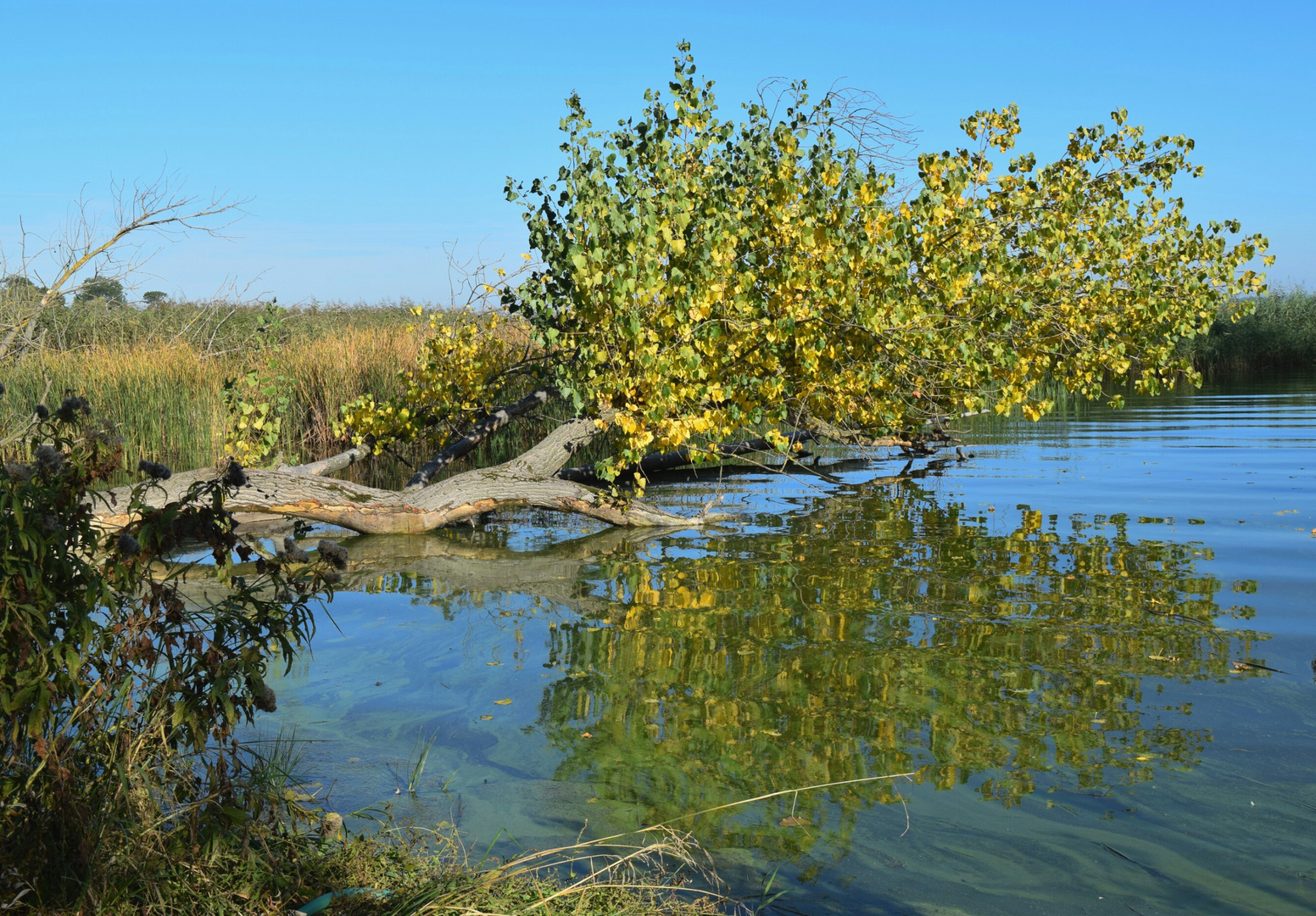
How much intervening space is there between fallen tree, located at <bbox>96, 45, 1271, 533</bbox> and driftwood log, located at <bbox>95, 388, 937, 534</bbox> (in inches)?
0.9

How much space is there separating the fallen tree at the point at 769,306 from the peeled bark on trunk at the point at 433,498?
24mm

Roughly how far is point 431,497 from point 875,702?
547 centimetres

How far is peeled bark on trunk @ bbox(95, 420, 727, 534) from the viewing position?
8195 millimetres

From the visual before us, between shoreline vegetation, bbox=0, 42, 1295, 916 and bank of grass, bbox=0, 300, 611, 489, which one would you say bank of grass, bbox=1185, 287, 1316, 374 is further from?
bank of grass, bbox=0, 300, 611, 489

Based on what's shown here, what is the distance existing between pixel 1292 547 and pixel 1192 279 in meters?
4.01

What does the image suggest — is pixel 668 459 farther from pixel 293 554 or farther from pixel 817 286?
pixel 293 554

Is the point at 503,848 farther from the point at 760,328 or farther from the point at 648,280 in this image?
the point at 760,328

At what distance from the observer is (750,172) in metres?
10.2

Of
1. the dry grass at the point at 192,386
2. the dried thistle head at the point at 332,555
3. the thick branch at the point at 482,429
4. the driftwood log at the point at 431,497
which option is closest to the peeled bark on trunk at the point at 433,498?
the driftwood log at the point at 431,497

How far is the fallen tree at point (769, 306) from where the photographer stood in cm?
854

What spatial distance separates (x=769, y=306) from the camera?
30.3 ft

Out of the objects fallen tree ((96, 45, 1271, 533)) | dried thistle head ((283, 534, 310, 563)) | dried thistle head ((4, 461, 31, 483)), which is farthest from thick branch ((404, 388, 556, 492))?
dried thistle head ((4, 461, 31, 483))

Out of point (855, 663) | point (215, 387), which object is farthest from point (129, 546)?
point (215, 387)

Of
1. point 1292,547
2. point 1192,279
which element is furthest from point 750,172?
point 1292,547
